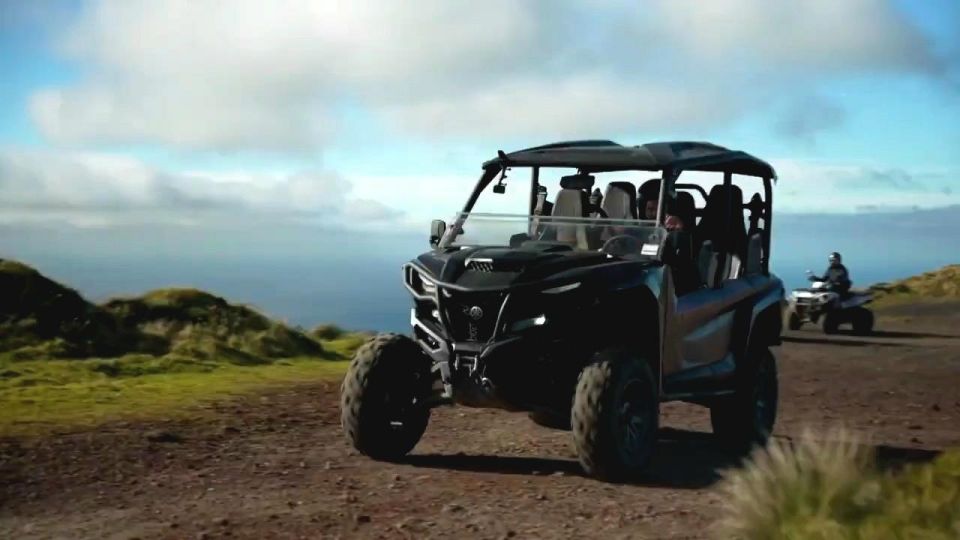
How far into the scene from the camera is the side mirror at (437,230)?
1046 centimetres

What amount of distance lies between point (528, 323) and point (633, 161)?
1870mm

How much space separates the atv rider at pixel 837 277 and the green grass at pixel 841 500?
2107 cm

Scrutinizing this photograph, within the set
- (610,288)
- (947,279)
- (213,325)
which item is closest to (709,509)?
(610,288)

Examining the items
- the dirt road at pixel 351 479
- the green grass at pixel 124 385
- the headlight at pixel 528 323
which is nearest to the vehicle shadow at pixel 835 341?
the green grass at pixel 124 385

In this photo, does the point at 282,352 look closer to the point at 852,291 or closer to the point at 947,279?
the point at 852,291

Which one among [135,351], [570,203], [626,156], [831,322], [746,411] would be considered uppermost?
[626,156]

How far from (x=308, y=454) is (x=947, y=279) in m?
35.3

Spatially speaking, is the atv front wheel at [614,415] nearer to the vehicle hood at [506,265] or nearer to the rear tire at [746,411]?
the vehicle hood at [506,265]

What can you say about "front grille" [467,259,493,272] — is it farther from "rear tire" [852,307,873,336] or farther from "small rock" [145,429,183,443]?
"rear tire" [852,307,873,336]

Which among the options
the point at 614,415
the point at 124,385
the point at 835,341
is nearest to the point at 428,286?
the point at 614,415

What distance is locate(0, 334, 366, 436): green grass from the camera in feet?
41.2

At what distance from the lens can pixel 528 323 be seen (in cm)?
905

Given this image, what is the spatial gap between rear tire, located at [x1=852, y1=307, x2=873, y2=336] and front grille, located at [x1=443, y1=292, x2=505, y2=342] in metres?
19.4

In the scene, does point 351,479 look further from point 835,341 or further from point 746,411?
point 835,341
